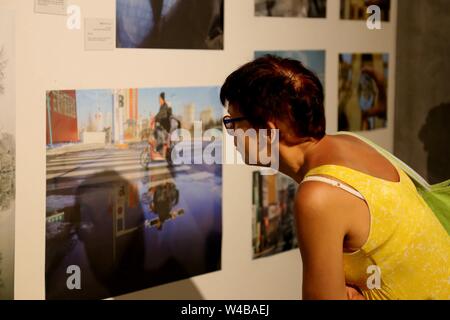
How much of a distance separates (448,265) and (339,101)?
1.50m

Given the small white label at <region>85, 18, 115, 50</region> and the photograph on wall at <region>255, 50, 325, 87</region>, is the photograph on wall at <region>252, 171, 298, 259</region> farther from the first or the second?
the small white label at <region>85, 18, 115, 50</region>

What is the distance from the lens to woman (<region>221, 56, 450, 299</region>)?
128 cm

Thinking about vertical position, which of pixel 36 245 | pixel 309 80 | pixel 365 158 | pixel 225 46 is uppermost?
pixel 225 46

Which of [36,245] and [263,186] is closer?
[36,245]

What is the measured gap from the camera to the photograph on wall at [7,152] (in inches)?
69.5

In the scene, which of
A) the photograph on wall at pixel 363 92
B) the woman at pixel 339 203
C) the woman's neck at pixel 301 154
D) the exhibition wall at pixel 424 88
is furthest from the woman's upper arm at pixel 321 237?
the exhibition wall at pixel 424 88

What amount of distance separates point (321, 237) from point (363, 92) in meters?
1.86

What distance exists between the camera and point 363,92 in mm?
3016

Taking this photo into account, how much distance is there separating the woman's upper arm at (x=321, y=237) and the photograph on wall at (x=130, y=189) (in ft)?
2.92

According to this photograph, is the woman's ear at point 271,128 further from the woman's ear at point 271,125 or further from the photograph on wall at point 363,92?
the photograph on wall at point 363,92

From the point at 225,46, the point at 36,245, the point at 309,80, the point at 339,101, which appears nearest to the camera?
the point at 309,80

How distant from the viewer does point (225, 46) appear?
7.62 ft

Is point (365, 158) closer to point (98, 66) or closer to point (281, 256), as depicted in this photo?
point (98, 66)
